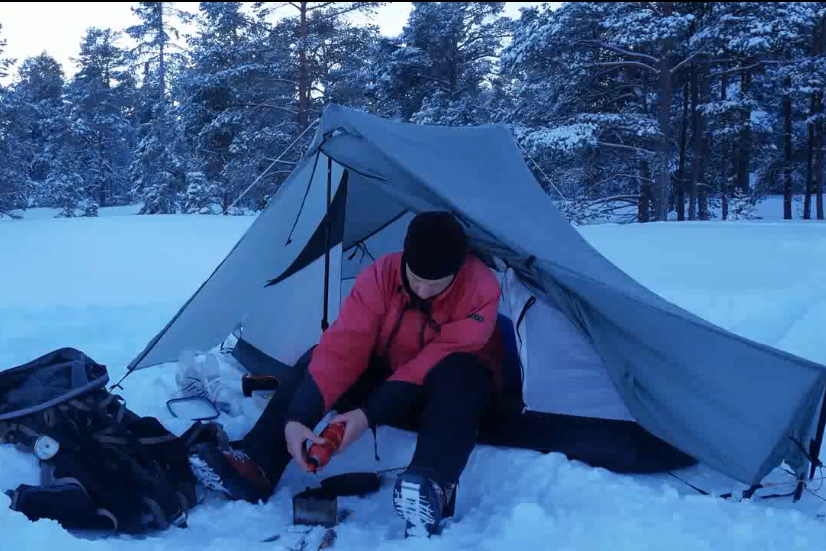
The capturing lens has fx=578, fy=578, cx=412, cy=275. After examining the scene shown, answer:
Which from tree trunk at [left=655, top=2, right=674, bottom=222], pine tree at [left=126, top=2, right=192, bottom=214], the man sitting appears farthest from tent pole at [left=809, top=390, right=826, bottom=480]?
pine tree at [left=126, top=2, right=192, bottom=214]

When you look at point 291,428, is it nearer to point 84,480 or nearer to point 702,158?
point 84,480

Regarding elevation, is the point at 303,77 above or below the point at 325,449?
above

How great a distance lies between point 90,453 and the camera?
1960 millimetres

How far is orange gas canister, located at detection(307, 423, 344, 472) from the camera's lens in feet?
6.10

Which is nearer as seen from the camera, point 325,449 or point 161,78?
point 325,449

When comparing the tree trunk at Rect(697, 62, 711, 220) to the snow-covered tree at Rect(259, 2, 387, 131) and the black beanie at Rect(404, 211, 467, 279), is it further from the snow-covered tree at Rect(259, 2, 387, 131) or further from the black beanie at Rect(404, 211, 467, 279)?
the black beanie at Rect(404, 211, 467, 279)

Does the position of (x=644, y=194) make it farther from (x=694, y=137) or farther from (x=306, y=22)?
(x=306, y=22)

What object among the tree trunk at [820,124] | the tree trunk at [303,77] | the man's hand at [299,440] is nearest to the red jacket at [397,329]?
the man's hand at [299,440]

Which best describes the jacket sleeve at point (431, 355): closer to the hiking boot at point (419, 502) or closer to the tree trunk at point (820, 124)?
the hiking boot at point (419, 502)

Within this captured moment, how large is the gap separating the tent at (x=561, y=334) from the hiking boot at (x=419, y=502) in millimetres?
703

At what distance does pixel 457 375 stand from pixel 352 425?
0.41m

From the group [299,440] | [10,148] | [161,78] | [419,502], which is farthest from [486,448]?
[10,148]

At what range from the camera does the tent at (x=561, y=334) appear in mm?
2096

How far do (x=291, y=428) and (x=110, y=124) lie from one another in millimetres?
28140
